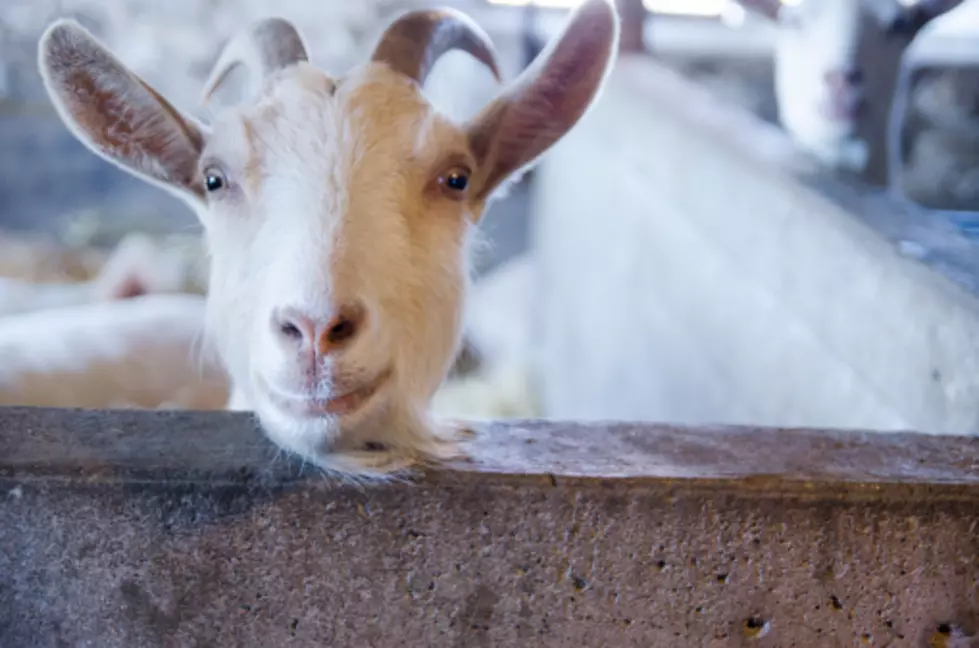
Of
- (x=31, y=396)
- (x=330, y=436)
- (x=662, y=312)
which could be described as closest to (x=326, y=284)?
(x=330, y=436)

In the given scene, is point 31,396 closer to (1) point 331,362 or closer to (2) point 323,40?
(1) point 331,362

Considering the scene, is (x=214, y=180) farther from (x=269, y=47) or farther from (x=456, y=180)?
(x=456, y=180)

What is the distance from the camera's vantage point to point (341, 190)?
4.84ft

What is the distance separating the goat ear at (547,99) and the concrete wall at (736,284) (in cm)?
103

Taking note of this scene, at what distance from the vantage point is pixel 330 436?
142cm

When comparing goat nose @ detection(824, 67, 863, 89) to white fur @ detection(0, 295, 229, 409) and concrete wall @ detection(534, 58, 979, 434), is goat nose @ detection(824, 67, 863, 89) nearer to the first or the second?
concrete wall @ detection(534, 58, 979, 434)

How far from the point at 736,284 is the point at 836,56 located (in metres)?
1.27

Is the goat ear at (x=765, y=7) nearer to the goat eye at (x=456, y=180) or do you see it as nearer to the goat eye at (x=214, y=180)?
the goat eye at (x=456, y=180)

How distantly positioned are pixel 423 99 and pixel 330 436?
0.66m

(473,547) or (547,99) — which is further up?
(547,99)

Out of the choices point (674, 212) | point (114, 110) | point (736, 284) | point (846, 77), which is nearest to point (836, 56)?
point (846, 77)

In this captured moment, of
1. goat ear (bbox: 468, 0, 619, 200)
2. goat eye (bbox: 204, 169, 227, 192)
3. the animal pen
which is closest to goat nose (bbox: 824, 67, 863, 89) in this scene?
the animal pen

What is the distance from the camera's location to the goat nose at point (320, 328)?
1308mm

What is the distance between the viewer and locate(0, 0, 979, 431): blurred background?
8.05 ft
